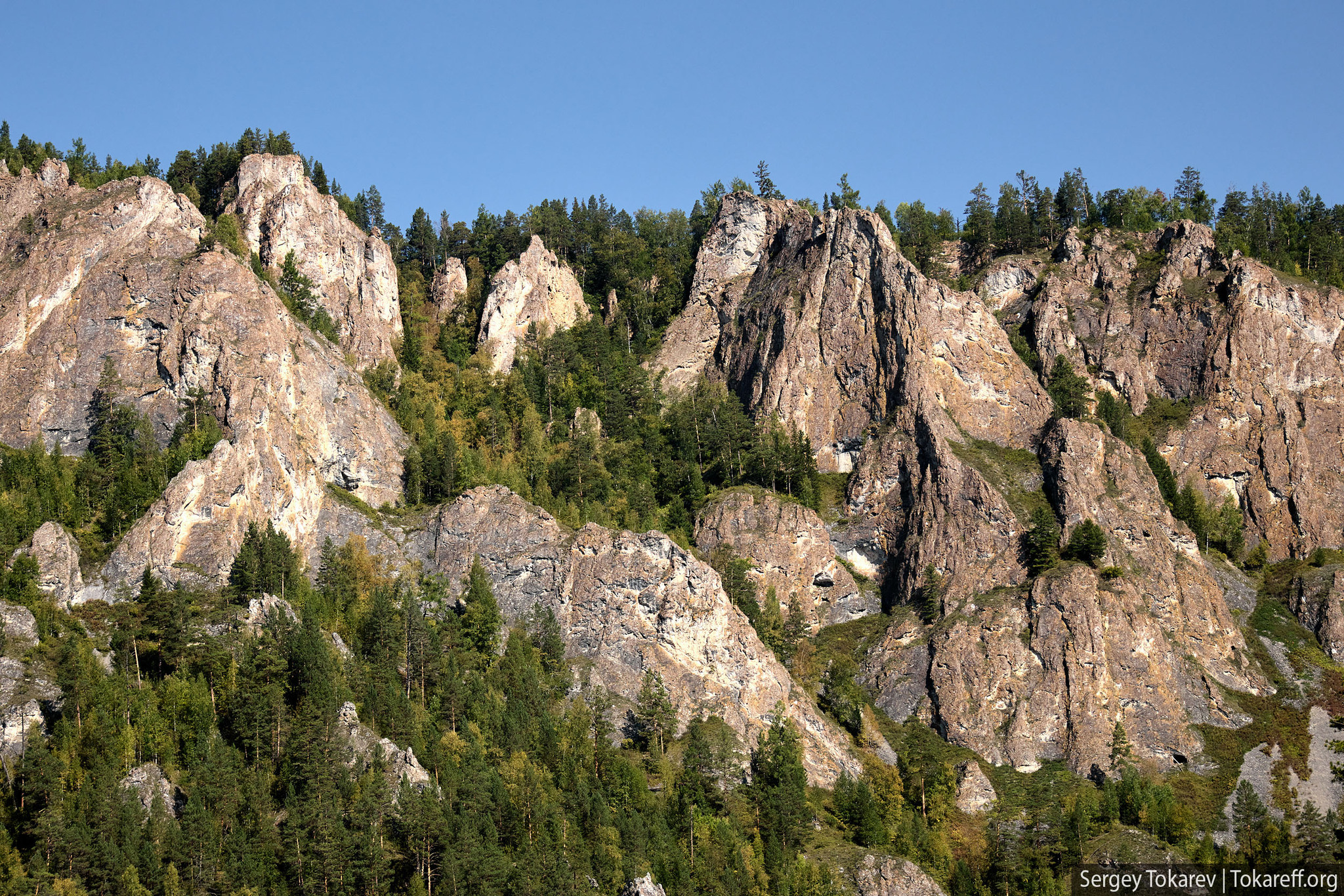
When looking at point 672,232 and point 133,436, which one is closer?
point 133,436

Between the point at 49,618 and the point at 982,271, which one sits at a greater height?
the point at 982,271

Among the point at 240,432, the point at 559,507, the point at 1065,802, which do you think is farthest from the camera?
the point at 559,507

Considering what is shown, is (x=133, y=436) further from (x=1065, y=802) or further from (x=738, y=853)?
(x=1065, y=802)

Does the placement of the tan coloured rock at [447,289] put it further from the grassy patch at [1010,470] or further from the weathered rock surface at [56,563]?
the grassy patch at [1010,470]

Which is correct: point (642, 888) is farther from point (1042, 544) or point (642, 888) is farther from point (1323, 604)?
point (1323, 604)

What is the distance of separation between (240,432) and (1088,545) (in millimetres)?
74784

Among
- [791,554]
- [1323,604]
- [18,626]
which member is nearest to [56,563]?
[18,626]

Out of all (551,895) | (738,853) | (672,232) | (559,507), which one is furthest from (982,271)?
(551,895)

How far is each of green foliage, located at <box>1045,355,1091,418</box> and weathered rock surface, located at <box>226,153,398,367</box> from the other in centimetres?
6893

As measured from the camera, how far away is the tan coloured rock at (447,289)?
163 meters

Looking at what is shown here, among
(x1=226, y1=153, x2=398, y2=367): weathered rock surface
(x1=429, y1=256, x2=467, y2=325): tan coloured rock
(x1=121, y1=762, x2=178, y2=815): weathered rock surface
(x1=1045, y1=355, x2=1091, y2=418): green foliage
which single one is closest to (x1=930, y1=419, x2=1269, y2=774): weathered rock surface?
(x1=1045, y1=355, x2=1091, y2=418): green foliage

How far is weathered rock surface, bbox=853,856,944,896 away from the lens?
10394 cm

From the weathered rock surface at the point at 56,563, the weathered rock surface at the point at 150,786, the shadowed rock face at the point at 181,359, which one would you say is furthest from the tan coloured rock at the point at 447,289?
the weathered rock surface at the point at 150,786

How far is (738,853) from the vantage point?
102m
